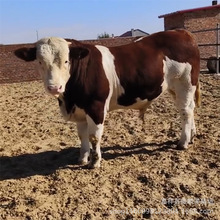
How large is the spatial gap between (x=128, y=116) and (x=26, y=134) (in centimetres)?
184

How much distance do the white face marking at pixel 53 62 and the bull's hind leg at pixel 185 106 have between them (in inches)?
64.6

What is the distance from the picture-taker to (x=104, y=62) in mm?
3891

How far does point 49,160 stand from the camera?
4.38m

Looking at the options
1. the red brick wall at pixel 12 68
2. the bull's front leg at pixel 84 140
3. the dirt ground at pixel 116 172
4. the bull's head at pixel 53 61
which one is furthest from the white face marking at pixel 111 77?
the red brick wall at pixel 12 68

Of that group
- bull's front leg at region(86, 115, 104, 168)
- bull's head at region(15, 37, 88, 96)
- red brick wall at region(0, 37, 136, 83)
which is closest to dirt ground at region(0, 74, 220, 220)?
bull's front leg at region(86, 115, 104, 168)

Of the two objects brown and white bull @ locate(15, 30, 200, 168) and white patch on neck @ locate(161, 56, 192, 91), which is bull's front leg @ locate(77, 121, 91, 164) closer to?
brown and white bull @ locate(15, 30, 200, 168)

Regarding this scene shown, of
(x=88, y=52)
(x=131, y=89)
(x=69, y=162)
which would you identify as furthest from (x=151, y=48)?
(x=69, y=162)

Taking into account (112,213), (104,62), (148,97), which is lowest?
(112,213)

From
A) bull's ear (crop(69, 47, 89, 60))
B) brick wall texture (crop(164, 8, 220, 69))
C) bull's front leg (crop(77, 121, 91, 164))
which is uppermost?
brick wall texture (crop(164, 8, 220, 69))

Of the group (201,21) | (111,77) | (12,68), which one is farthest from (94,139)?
(201,21)

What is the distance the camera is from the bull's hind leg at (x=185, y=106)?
4.39 meters

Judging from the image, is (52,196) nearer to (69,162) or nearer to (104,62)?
(69,162)

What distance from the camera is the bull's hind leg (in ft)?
14.4

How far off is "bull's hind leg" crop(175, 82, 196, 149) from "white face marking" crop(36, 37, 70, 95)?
1.64 metres
